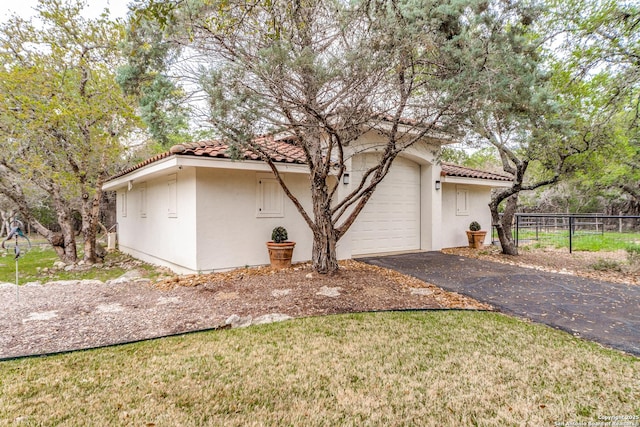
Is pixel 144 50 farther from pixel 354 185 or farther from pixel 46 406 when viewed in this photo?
pixel 354 185

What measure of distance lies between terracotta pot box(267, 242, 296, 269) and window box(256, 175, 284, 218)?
0.94 metres

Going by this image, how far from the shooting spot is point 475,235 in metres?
12.9

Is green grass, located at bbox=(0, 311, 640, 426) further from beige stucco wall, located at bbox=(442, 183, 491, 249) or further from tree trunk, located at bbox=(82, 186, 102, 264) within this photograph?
beige stucco wall, located at bbox=(442, 183, 491, 249)

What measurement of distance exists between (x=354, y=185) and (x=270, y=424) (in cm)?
814

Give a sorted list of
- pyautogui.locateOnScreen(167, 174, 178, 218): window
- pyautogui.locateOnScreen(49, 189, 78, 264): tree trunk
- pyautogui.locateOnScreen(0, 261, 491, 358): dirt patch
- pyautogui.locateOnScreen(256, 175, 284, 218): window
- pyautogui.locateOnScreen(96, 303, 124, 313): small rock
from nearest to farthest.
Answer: pyautogui.locateOnScreen(0, 261, 491, 358): dirt patch, pyautogui.locateOnScreen(96, 303, 124, 313): small rock, pyautogui.locateOnScreen(256, 175, 284, 218): window, pyautogui.locateOnScreen(167, 174, 178, 218): window, pyautogui.locateOnScreen(49, 189, 78, 264): tree trunk

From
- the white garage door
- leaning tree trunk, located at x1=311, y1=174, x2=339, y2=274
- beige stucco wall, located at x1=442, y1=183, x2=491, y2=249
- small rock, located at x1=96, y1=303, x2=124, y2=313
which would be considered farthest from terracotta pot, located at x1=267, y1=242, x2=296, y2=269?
beige stucco wall, located at x1=442, y1=183, x2=491, y2=249

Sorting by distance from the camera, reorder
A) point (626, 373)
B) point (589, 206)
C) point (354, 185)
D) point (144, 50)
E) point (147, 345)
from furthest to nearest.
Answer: point (589, 206) → point (354, 185) → point (144, 50) → point (147, 345) → point (626, 373)

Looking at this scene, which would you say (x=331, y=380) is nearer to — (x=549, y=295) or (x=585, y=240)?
(x=549, y=295)

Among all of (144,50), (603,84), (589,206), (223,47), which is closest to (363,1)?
(223,47)

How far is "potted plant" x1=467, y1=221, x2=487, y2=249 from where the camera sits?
507 inches

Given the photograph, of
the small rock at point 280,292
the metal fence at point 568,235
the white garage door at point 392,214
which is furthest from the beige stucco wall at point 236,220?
the metal fence at point 568,235

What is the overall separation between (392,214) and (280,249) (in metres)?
4.55

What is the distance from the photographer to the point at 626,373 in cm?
343

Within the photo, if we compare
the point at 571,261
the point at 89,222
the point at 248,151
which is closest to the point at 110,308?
the point at 248,151
